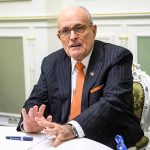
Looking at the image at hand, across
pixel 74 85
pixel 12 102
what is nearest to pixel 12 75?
pixel 12 102

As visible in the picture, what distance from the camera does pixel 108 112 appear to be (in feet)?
5.70

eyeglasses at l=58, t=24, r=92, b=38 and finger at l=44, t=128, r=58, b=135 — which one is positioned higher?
eyeglasses at l=58, t=24, r=92, b=38

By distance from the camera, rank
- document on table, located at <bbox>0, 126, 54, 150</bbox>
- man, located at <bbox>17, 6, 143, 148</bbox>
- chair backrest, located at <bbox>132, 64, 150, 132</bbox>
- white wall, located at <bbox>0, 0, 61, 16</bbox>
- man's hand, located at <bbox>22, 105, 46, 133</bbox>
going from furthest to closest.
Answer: white wall, located at <bbox>0, 0, 61, 16</bbox> → chair backrest, located at <bbox>132, 64, 150, 132</bbox> → man, located at <bbox>17, 6, 143, 148</bbox> → man's hand, located at <bbox>22, 105, 46, 133</bbox> → document on table, located at <bbox>0, 126, 54, 150</bbox>

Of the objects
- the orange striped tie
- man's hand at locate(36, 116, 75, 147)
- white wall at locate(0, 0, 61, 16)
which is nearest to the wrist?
man's hand at locate(36, 116, 75, 147)

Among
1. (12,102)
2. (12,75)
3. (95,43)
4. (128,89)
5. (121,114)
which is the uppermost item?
(95,43)

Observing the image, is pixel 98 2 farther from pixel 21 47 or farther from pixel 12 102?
pixel 12 102

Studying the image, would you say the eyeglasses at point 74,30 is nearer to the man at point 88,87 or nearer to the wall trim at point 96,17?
the man at point 88,87

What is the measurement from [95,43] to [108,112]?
0.53m

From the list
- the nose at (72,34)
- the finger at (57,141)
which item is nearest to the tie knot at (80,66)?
the nose at (72,34)

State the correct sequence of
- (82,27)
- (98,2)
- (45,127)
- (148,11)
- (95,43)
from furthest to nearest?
(98,2)
(148,11)
(95,43)
(82,27)
(45,127)

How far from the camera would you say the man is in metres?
1.71

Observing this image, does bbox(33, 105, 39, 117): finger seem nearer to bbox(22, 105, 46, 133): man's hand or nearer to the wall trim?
bbox(22, 105, 46, 133): man's hand

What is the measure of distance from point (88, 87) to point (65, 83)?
160 mm

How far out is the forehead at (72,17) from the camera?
1888 millimetres
